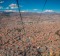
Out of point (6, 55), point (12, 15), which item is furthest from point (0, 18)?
point (6, 55)

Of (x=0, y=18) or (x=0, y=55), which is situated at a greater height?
(x=0, y=18)

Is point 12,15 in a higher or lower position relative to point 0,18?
higher

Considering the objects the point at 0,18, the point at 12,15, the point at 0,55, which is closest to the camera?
the point at 0,55

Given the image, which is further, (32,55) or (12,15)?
(12,15)

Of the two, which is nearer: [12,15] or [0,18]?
[0,18]


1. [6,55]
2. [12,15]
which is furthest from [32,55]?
[12,15]

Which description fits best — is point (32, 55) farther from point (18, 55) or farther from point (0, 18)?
point (0, 18)

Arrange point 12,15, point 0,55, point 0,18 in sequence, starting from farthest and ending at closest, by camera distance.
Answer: point 12,15
point 0,18
point 0,55

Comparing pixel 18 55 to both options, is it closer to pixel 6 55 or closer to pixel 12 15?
pixel 6 55

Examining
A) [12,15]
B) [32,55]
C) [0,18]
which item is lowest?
[32,55]
